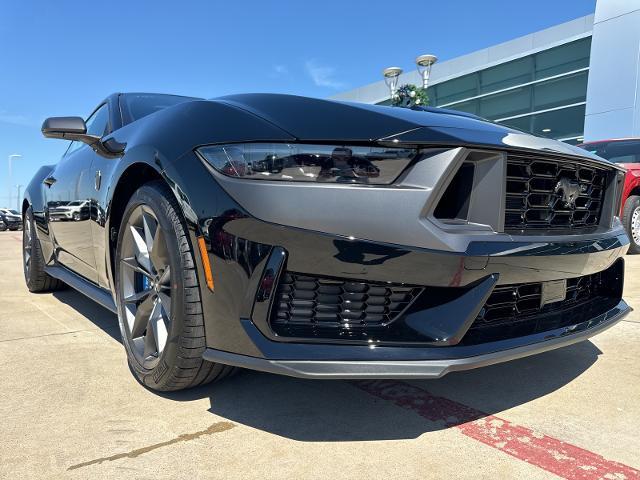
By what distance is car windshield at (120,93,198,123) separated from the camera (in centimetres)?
280

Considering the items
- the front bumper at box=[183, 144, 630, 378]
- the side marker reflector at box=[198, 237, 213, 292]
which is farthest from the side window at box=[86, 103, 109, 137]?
the front bumper at box=[183, 144, 630, 378]

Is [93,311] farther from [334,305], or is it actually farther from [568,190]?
[568,190]

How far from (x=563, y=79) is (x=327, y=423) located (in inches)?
774

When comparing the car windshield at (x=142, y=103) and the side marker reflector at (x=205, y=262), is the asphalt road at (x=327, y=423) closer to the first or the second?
the side marker reflector at (x=205, y=262)

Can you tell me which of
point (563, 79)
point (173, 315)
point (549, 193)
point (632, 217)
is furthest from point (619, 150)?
point (563, 79)

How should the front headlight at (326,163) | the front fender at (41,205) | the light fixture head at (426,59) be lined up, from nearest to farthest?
the front headlight at (326,163)
the front fender at (41,205)
the light fixture head at (426,59)

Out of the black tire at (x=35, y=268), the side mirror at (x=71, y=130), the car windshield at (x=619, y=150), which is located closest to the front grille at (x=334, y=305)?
the side mirror at (x=71, y=130)

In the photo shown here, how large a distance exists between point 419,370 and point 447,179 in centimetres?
58

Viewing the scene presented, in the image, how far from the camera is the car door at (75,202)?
9.07 feet

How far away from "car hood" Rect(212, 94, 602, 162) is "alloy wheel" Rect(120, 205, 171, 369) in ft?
2.10

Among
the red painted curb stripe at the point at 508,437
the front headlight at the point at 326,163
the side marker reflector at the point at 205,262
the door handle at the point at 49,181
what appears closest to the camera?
the red painted curb stripe at the point at 508,437

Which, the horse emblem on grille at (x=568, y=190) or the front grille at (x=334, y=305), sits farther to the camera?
the horse emblem on grille at (x=568, y=190)

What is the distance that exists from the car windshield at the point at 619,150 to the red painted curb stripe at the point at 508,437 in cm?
574

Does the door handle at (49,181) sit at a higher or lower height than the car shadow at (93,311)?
higher
